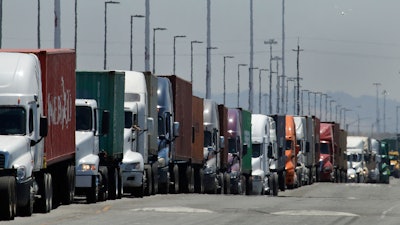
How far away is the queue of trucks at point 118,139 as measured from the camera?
28.9 m

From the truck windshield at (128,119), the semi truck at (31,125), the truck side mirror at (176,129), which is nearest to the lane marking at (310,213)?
the semi truck at (31,125)

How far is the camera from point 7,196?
27297mm

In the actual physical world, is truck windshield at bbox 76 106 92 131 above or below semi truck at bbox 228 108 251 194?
above

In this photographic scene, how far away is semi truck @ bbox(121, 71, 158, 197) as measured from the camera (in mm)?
43062

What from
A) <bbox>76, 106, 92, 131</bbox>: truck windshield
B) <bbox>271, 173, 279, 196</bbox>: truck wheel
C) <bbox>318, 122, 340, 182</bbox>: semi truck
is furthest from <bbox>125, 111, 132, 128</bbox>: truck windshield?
<bbox>318, 122, 340, 182</bbox>: semi truck

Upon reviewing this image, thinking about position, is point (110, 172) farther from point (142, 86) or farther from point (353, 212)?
point (353, 212)

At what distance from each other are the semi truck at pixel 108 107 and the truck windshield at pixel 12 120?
33.7ft

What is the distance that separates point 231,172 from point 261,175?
13.8ft

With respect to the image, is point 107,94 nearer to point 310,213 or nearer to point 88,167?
point 88,167

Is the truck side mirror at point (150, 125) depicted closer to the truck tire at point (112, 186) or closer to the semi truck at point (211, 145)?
the truck tire at point (112, 186)

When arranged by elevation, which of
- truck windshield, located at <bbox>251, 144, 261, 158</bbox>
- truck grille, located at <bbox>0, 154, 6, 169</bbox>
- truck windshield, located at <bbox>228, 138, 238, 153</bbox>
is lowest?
truck windshield, located at <bbox>251, 144, 261, 158</bbox>

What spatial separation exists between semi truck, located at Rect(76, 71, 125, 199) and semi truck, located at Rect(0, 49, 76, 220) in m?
5.41

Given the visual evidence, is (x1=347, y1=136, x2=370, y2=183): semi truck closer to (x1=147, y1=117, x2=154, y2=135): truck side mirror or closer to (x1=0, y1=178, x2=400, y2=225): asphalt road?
(x1=147, y1=117, x2=154, y2=135): truck side mirror

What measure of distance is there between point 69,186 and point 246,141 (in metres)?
31.2
